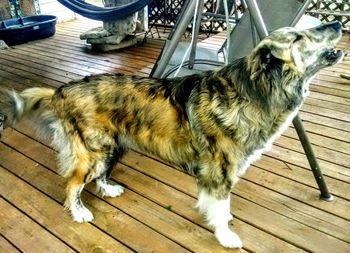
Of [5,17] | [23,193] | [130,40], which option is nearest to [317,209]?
[23,193]

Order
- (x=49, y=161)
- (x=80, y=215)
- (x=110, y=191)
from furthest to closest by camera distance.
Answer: (x=49, y=161) → (x=110, y=191) → (x=80, y=215)

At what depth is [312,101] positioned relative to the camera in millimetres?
3074

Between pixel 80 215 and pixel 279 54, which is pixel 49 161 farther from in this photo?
pixel 279 54

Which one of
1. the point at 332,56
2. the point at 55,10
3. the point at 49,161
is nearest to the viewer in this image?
the point at 332,56

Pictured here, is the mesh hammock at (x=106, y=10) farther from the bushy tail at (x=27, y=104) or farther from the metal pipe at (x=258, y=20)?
the bushy tail at (x=27, y=104)

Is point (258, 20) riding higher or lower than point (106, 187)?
higher

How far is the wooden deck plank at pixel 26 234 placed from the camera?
5.64 ft

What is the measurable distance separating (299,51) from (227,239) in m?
0.95

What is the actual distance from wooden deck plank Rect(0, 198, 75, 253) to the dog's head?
1297 mm

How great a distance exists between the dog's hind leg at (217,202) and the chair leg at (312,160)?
0.54m

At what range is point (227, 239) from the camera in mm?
1674

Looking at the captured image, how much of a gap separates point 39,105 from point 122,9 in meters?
1.74

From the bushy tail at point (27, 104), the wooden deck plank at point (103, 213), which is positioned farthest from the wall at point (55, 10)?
the bushy tail at point (27, 104)

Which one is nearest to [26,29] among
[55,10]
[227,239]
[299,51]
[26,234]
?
[55,10]
